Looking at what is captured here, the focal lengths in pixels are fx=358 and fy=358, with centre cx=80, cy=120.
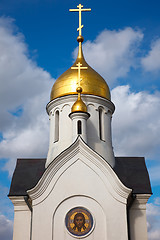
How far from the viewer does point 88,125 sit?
1494 cm

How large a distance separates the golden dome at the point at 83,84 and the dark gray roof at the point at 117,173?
117 inches

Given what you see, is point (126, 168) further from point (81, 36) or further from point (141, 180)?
point (81, 36)

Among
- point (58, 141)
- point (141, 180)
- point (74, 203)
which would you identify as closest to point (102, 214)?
point (74, 203)

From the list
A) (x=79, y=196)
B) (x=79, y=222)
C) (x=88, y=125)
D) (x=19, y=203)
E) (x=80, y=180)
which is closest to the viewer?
(x=79, y=222)

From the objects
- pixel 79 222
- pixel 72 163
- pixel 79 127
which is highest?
pixel 79 127

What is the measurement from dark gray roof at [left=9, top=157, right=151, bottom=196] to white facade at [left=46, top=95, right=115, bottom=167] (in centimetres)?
57

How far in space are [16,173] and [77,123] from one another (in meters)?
3.41

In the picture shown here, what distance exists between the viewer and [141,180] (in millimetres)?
14078

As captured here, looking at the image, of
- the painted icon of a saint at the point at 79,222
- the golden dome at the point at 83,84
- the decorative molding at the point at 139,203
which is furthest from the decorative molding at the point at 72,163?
the golden dome at the point at 83,84

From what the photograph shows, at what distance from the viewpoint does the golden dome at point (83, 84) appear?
15.4m

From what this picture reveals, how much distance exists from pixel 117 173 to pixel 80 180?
252 centimetres

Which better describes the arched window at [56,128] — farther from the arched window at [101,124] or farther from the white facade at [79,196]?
the white facade at [79,196]

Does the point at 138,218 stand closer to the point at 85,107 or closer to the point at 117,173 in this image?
the point at 117,173

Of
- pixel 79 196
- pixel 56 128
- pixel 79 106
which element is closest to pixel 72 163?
pixel 79 196
